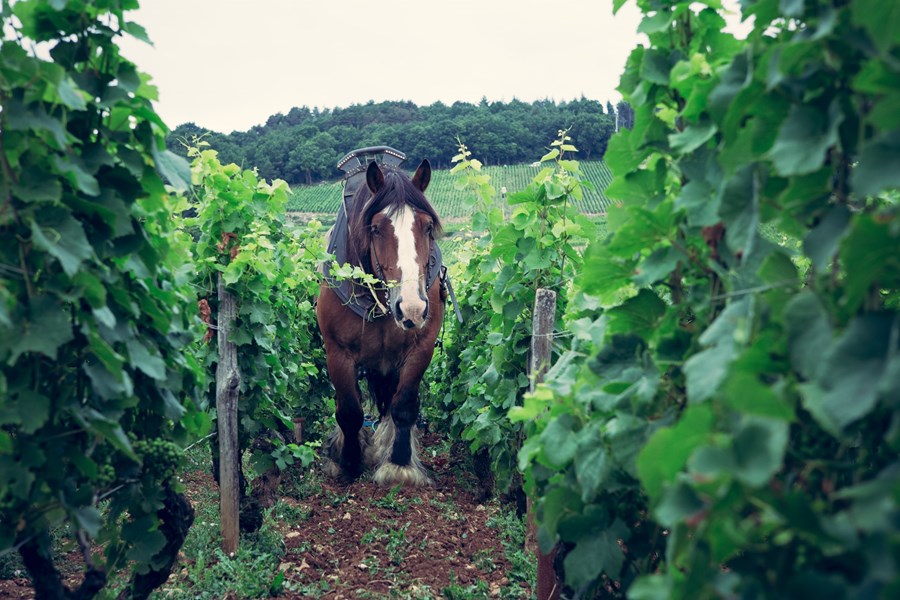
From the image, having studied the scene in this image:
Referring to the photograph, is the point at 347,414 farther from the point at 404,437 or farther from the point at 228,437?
the point at 228,437

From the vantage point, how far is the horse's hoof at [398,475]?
583 centimetres

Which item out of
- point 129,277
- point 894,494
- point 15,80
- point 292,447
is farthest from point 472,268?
point 894,494

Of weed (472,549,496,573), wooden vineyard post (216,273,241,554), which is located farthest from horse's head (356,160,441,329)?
weed (472,549,496,573)

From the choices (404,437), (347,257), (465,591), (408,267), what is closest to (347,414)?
(404,437)

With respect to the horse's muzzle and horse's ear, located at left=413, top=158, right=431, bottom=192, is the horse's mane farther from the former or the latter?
the horse's muzzle

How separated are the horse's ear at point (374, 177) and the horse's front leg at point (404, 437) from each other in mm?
1490

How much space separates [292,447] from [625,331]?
11.2 feet

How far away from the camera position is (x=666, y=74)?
6.57 feet

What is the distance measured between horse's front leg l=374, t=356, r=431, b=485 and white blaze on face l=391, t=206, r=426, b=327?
1.09 m

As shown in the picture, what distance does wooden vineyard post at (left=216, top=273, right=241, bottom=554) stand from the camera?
433 cm

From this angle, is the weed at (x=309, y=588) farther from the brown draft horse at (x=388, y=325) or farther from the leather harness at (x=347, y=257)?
the leather harness at (x=347, y=257)

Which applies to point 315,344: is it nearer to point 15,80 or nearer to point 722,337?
point 15,80

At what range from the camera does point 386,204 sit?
5.29 m

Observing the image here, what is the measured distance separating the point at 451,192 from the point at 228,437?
54.1 metres
